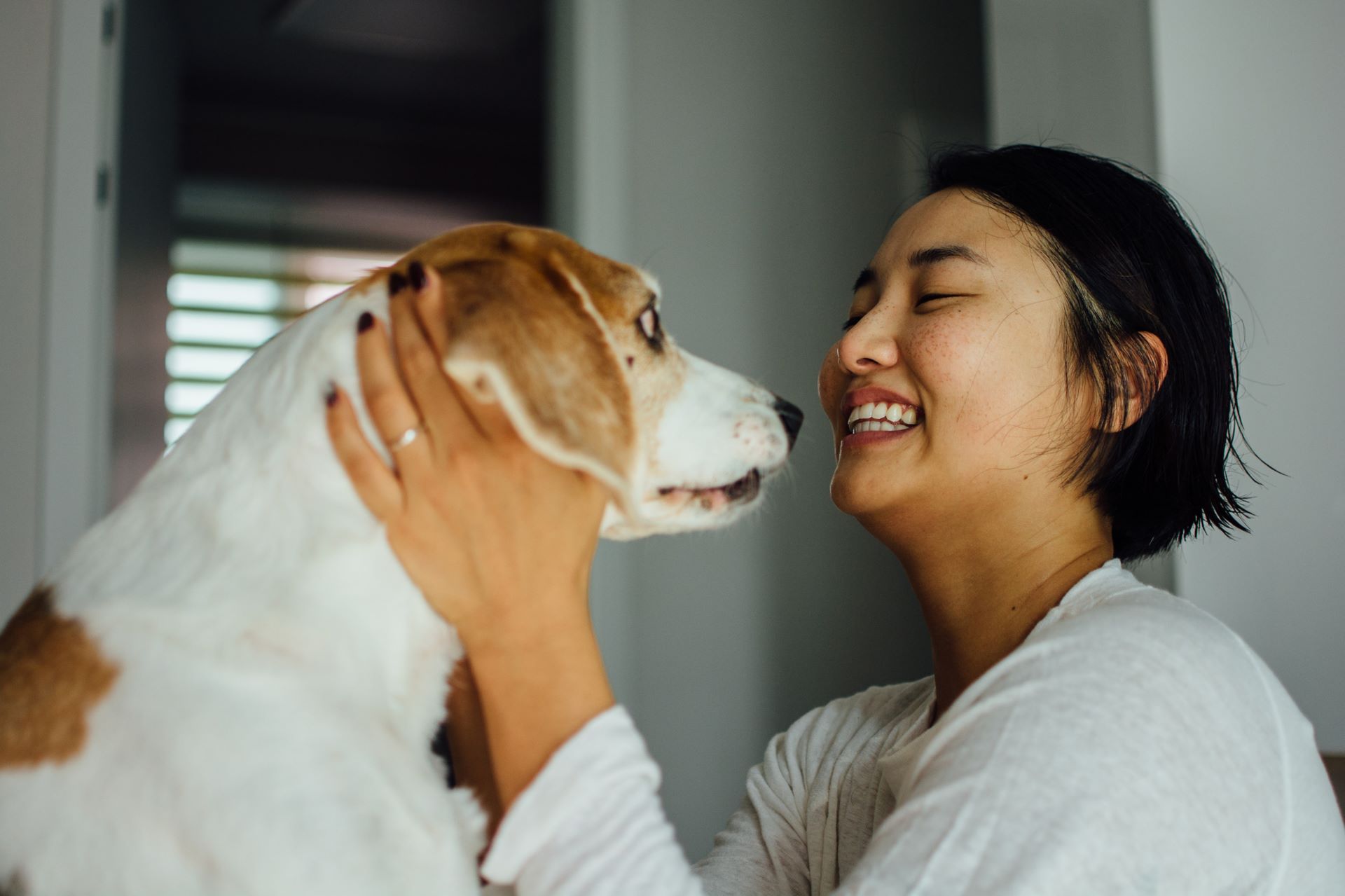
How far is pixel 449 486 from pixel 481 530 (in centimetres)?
4

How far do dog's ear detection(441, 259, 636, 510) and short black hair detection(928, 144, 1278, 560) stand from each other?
1.77 ft

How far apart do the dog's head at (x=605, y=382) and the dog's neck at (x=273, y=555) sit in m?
0.11

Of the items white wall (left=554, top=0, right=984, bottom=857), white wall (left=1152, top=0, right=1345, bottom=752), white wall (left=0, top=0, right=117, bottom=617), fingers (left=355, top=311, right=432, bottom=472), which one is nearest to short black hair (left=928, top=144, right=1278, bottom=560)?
white wall (left=1152, top=0, right=1345, bottom=752)

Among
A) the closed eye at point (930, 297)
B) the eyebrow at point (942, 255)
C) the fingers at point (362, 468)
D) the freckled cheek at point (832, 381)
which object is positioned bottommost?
the fingers at point (362, 468)

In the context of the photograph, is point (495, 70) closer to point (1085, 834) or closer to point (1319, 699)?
point (1319, 699)

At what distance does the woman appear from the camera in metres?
0.74

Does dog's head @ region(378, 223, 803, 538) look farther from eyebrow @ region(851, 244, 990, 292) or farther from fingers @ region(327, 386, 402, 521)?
eyebrow @ region(851, 244, 990, 292)

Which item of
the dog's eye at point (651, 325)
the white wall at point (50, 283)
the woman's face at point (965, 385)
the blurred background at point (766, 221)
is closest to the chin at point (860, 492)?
the woman's face at point (965, 385)

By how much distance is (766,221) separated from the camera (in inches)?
111

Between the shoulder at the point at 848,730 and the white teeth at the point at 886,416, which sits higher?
the white teeth at the point at 886,416

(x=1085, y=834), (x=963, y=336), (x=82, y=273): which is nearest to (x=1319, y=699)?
(x=963, y=336)

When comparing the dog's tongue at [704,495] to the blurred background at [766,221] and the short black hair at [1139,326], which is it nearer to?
the short black hair at [1139,326]

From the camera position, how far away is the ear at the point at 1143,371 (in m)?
1.10

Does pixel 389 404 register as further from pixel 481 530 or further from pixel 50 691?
pixel 50 691
